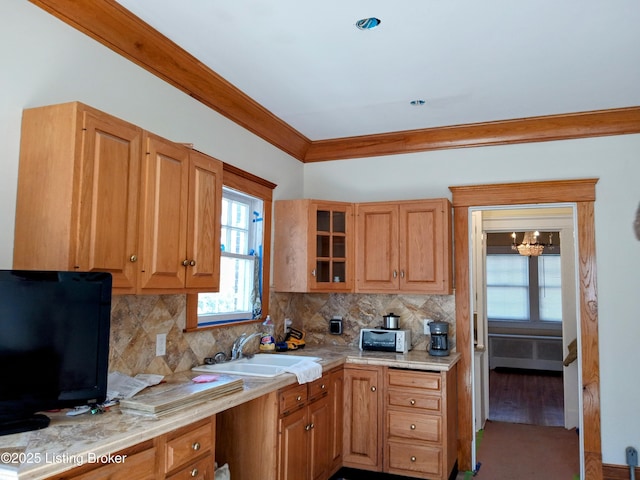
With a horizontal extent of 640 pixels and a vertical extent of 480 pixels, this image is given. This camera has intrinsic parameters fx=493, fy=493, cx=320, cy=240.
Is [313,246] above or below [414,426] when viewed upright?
above

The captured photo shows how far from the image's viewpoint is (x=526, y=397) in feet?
22.3

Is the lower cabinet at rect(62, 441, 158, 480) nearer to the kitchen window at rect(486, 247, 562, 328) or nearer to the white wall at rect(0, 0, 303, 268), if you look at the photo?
the white wall at rect(0, 0, 303, 268)

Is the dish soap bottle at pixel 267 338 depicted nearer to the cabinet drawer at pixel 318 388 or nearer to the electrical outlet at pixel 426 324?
the cabinet drawer at pixel 318 388

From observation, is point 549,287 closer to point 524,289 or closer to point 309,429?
point 524,289

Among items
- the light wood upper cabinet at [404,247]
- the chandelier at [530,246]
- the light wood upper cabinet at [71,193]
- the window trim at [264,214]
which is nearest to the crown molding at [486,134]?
the light wood upper cabinet at [404,247]

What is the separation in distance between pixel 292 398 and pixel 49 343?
1625 mm

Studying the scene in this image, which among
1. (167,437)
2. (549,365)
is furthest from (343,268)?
(549,365)

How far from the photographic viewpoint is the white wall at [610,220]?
12.2 ft

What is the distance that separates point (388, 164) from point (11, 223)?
3225mm

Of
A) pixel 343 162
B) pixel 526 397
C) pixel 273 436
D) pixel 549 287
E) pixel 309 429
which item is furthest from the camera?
pixel 549 287

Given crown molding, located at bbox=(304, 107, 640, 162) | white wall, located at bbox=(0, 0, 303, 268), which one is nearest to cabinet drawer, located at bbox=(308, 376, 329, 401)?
white wall, located at bbox=(0, 0, 303, 268)

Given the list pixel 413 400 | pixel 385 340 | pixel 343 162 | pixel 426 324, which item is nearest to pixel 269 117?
pixel 343 162

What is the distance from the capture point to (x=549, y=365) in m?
8.57

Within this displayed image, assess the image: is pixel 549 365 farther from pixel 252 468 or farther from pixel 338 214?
pixel 252 468
